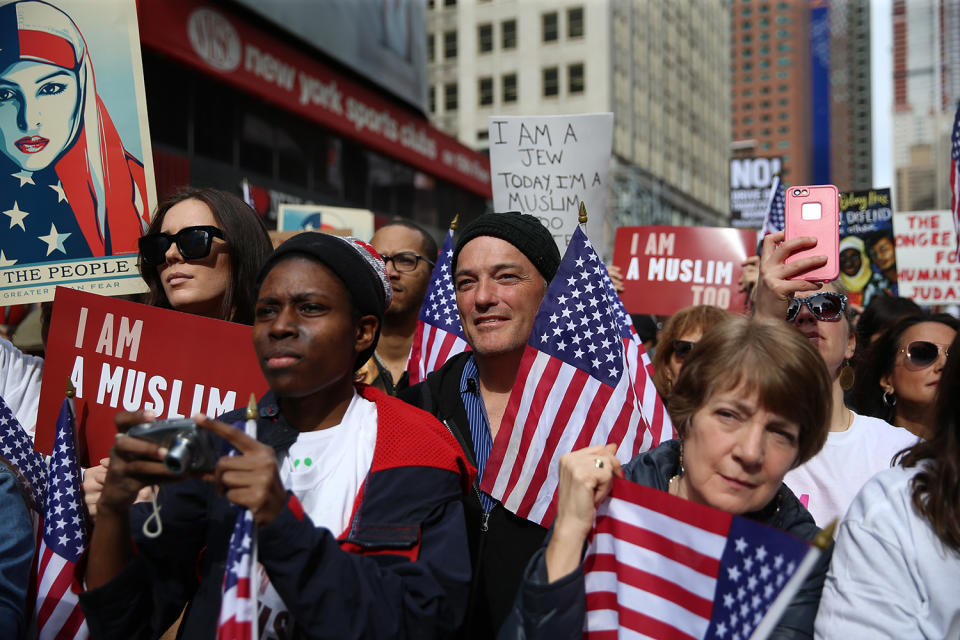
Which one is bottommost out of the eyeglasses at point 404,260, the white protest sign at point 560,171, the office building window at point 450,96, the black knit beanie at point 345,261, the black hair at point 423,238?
the black knit beanie at point 345,261

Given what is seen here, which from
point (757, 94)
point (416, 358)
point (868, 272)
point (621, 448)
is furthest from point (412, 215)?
point (757, 94)

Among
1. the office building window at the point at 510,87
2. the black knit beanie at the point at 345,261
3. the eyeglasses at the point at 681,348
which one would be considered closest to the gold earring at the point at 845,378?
the eyeglasses at the point at 681,348

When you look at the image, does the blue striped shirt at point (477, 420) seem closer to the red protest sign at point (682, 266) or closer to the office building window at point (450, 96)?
the red protest sign at point (682, 266)

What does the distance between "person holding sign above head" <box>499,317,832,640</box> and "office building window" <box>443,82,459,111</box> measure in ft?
165

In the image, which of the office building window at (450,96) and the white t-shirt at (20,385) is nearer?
the white t-shirt at (20,385)

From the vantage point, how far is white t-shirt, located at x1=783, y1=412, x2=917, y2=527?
3014 millimetres

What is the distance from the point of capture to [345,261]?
7.36 feet

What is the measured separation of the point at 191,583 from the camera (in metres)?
2.21

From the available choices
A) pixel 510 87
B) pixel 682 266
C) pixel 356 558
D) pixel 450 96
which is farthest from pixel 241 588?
pixel 450 96

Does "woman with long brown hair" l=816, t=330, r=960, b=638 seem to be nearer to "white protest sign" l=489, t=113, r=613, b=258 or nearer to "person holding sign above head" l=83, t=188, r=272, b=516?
"person holding sign above head" l=83, t=188, r=272, b=516

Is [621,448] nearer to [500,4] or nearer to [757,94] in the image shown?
[500,4]

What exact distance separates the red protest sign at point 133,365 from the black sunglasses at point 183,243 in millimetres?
280

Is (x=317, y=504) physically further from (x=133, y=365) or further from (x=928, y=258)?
(x=928, y=258)

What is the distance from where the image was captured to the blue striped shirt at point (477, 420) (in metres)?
3.08
